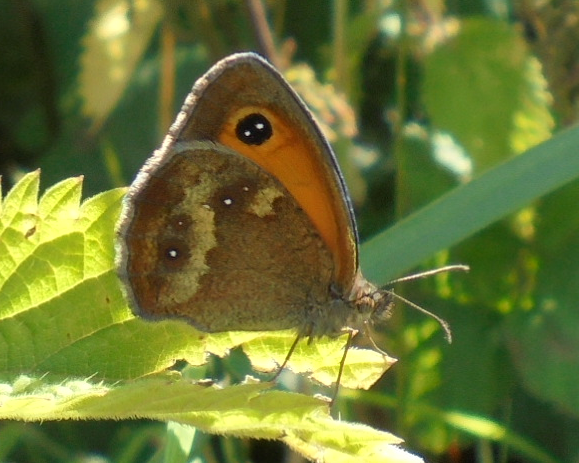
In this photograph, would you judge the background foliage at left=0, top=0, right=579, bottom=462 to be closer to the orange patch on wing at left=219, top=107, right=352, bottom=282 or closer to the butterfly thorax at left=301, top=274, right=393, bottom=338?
the butterfly thorax at left=301, top=274, right=393, bottom=338

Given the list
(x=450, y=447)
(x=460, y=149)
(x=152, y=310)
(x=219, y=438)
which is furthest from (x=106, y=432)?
(x=460, y=149)

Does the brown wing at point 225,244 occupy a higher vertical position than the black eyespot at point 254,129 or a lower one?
lower

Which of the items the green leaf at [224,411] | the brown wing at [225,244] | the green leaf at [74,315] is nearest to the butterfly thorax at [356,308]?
the brown wing at [225,244]

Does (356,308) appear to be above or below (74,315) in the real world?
below

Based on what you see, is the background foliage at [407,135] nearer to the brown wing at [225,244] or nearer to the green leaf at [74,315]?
the brown wing at [225,244]

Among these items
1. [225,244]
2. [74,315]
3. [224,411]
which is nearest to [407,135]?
[225,244]

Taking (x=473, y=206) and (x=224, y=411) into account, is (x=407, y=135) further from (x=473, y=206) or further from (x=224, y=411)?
(x=224, y=411)
